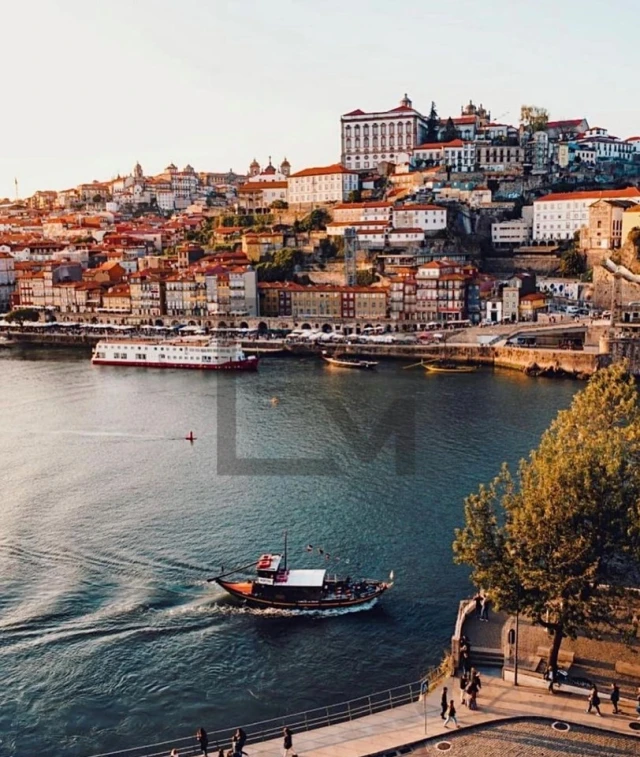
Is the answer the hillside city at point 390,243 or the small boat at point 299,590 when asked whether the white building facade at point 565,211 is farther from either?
the small boat at point 299,590

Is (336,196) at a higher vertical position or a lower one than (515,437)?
higher

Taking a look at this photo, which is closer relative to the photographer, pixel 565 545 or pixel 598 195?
pixel 565 545

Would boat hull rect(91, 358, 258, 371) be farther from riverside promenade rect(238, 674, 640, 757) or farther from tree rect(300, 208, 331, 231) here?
riverside promenade rect(238, 674, 640, 757)

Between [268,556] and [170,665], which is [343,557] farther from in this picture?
[170,665]

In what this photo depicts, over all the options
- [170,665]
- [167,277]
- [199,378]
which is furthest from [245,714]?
[167,277]

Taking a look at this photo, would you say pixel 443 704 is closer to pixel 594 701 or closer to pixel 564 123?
pixel 594 701

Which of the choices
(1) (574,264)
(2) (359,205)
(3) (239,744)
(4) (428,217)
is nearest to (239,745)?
(3) (239,744)

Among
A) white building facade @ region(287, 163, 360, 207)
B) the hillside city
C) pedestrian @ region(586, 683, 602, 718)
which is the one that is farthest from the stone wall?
pedestrian @ region(586, 683, 602, 718)
